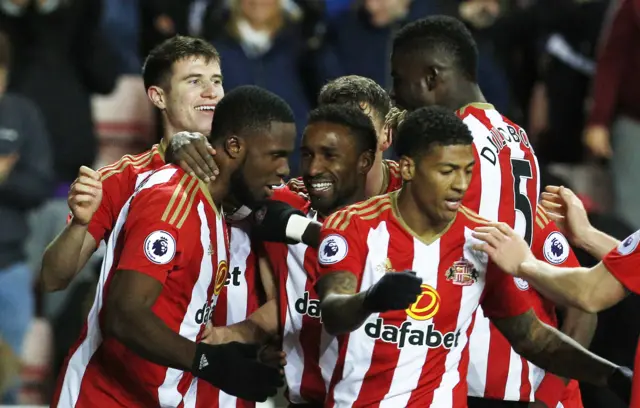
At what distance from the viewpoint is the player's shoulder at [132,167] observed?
4.93 metres

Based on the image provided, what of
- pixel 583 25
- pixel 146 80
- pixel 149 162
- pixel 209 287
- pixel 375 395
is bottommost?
pixel 375 395

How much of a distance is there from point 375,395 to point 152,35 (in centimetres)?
497

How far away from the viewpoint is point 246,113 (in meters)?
4.59

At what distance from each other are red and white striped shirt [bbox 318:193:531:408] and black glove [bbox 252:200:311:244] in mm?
241

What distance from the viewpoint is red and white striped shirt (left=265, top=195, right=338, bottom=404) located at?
468cm

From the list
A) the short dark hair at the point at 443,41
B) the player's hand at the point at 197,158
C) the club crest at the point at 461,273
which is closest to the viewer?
the club crest at the point at 461,273

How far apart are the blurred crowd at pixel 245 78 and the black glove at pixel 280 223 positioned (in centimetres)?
327

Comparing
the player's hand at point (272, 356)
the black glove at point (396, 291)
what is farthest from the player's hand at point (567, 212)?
the black glove at point (396, 291)

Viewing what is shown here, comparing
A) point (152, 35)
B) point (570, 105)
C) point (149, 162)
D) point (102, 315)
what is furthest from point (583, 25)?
point (102, 315)

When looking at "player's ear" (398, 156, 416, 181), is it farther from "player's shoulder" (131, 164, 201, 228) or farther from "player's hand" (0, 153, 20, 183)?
"player's hand" (0, 153, 20, 183)

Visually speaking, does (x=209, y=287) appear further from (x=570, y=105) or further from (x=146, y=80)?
(x=570, y=105)

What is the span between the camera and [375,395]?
4.30m

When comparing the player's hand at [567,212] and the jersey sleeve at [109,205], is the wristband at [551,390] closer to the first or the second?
the player's hand at [567,212]

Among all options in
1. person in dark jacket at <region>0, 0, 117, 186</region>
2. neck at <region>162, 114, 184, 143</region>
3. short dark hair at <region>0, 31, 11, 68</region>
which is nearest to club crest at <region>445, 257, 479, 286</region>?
neck at <region>162, 114, 184, 143</region>
